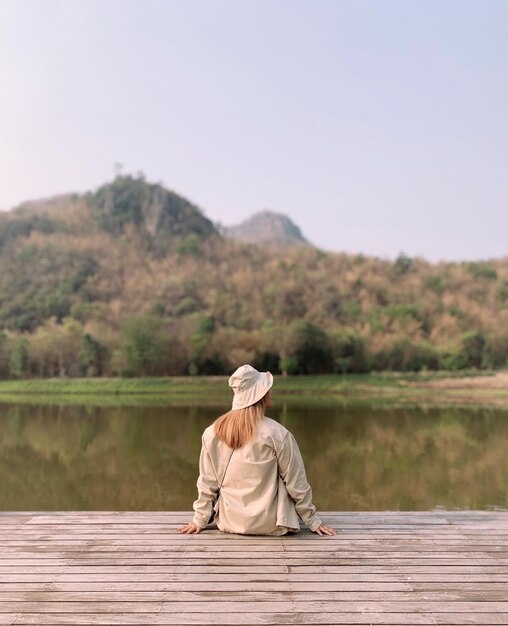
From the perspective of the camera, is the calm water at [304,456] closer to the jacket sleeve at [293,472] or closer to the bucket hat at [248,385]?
the jacket sleeve at [293,472]

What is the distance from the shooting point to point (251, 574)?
327 centimetres

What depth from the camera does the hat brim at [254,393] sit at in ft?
12.6

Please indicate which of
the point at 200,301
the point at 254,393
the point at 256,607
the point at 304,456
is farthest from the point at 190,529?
the point at 200,301

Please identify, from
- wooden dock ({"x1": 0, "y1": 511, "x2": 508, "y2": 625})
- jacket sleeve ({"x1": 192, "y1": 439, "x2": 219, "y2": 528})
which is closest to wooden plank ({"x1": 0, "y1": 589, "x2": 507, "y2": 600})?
wooden dock ({"x1": 0, "y1": 511, "x2": 508, "y2": 625})

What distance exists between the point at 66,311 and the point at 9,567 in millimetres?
61617

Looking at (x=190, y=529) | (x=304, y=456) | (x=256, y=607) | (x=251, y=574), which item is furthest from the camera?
(x=304, y=456)

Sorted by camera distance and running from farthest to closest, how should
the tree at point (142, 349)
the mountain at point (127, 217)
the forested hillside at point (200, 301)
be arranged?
the mountain at point (127, 217) → the forested hillside at point (200, 301) → the tree at point (142, 349)

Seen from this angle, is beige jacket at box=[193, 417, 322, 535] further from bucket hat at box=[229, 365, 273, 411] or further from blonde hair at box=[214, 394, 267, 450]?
bucket hat at box=[229, 365, 273, 411]

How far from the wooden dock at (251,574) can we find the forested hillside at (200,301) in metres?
39.6

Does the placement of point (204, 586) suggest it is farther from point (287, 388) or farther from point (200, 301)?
point (200, 301)

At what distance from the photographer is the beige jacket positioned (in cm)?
381

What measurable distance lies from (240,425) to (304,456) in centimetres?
1022

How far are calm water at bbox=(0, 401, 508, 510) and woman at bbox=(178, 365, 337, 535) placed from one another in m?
5.11

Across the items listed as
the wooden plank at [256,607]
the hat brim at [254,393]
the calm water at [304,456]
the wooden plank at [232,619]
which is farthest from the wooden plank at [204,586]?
the calm water at [304,456]
